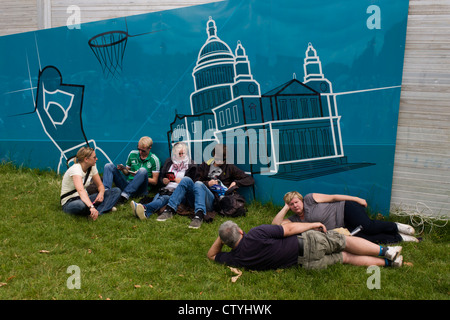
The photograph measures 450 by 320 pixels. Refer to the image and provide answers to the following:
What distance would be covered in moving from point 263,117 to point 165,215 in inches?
87.5

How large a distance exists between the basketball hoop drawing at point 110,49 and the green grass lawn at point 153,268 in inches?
125

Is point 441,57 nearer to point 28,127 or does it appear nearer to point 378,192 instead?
point 378,192

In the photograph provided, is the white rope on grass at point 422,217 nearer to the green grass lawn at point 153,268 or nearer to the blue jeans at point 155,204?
the green grass lawn at point 153,268

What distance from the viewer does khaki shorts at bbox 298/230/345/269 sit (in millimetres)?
4418

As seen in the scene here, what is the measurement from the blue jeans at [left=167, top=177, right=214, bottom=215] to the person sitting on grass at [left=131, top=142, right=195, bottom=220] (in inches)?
9.8

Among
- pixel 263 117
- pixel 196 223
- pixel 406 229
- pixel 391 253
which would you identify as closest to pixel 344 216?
pixel 406 229

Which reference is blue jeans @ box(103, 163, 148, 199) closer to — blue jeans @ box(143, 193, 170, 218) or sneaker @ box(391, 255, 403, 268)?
blue jeans @ box(143, 193, 170, 218)

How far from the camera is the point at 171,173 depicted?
7074 millimetres

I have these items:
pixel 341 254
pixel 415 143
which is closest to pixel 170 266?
pixel 341 254

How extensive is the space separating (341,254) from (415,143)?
7.54 feet

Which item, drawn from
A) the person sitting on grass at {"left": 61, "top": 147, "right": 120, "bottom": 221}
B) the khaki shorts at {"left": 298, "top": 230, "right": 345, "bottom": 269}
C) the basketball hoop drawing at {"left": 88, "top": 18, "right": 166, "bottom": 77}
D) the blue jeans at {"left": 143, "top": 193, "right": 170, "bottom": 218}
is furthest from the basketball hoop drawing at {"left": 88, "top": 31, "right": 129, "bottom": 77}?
the khaki shorts at {"left": 298, "top": 230, "right": 345, "bottom": 269}

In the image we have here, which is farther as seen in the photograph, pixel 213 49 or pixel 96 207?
pixel 213 49

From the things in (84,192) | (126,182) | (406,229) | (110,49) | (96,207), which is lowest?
(406,229)

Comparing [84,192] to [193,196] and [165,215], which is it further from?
[193,196]
